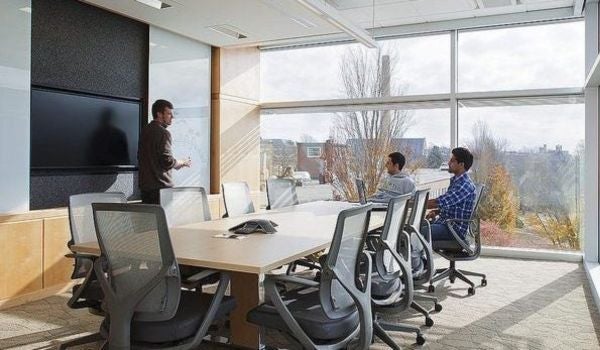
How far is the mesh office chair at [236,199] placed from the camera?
14.7ft

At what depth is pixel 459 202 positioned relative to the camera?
4516 millimetres

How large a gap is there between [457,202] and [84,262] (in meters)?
3.11

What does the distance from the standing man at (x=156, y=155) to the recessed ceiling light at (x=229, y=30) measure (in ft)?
4.79

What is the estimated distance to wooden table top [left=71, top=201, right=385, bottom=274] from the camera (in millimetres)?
2336

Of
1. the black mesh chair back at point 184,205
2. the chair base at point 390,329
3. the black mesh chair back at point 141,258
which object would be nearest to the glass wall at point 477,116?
the black mesh chair back at point 184,205

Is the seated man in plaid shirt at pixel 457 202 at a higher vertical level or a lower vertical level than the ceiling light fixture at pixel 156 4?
lower

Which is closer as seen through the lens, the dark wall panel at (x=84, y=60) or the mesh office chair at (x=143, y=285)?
the mesh office chair at (x=143, y=285)

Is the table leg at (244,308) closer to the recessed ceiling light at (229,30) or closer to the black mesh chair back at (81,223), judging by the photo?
the black mesh chair back at (81,223)

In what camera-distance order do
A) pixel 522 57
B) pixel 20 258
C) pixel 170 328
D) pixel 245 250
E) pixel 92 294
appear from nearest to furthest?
1. pixel 170 328
2. pixel 245 250
3. pixel 92 294
4. pixel 20 258
5. pixel 522 57

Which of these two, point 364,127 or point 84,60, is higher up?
point 84,60

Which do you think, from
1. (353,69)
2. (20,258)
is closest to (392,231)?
(20,258)

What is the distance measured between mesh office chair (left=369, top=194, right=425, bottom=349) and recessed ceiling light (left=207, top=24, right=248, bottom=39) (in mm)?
3699

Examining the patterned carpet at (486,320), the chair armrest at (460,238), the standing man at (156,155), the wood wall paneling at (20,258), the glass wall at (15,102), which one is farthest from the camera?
the standing man at (156,155)

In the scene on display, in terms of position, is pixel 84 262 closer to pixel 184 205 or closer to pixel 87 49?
pixel 184 205
